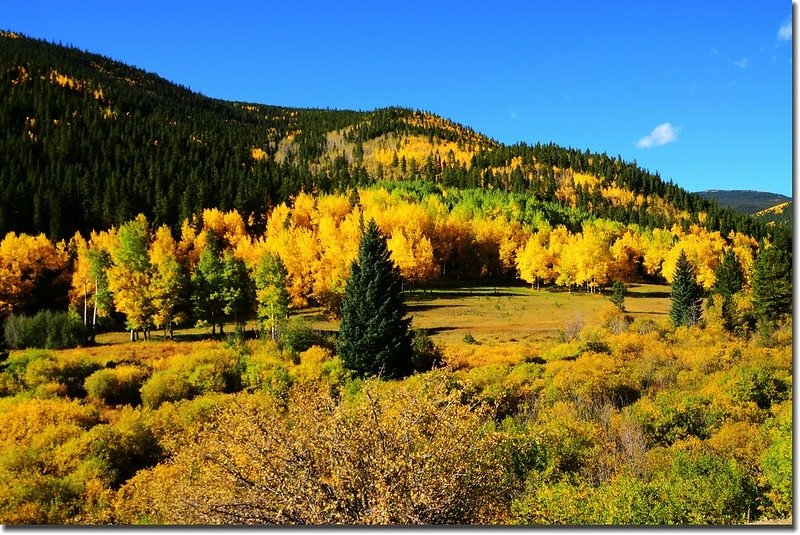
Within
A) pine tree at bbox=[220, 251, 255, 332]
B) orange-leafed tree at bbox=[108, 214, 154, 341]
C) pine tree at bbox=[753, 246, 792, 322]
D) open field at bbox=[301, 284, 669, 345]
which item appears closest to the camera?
orange-leafed tree at bbox=[108, 214, 154, 341]

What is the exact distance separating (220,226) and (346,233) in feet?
83.0

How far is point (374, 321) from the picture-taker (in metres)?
35.7

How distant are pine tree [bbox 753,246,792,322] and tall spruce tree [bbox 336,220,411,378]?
113 feet

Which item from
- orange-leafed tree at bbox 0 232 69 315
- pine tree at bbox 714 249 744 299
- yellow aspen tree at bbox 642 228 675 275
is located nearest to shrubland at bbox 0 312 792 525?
pine tree at bbox 714 249 744 299

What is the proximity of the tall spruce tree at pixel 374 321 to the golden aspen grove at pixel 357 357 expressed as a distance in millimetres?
164

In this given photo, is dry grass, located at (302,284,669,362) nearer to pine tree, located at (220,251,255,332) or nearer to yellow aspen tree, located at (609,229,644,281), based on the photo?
yellow aspen tree, located at (609,229,644,281)

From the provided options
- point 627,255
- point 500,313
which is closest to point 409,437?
point 500,313

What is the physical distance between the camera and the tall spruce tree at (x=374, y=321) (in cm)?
3494

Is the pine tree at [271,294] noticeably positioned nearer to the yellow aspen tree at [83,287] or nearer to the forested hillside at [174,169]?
the yellow aspen tree at [83,287]

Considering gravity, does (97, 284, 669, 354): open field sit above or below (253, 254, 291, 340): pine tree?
below

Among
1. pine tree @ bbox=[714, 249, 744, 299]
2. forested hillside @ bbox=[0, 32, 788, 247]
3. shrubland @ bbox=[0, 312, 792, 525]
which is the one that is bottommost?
shrubland @ bbox=[0, 312, 792, 525]

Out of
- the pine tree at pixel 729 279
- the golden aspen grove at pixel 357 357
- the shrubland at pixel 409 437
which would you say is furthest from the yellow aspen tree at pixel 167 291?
the pine tree at pixel 729 279

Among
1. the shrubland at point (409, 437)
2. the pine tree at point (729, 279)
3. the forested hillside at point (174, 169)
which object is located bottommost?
the shrubland at point (409, 437)

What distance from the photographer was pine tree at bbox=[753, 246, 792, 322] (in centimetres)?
4803
